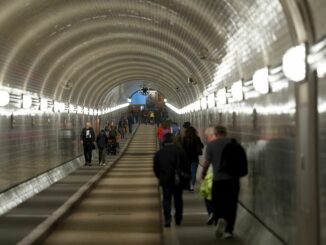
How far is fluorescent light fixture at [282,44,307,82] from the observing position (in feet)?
24.5

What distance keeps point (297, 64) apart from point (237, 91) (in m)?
5.89

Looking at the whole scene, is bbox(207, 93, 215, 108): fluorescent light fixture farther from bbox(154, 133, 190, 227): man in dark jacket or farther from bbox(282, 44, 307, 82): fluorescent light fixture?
bbox(282, 44, 307, 82): fluorescent light fixture

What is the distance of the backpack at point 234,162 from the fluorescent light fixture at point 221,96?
5.42m

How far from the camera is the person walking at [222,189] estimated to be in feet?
35.0

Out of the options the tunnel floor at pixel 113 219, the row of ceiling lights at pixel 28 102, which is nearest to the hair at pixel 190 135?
the tunnel floor at pixel 113 219

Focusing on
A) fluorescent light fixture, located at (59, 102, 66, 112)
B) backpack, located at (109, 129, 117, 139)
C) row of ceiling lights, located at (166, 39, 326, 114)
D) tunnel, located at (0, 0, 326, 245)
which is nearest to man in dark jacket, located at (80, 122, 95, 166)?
tunnel, located at (0, 0, 326, 245)

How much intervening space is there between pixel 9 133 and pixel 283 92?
8798mm

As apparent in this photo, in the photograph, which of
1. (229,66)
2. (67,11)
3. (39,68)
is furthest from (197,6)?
(39,68)

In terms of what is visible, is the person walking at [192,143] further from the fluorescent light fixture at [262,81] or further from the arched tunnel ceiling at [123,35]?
the fluorescent light fixture at [262,81]

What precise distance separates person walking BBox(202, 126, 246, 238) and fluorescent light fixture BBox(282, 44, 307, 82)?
3260 millimetres

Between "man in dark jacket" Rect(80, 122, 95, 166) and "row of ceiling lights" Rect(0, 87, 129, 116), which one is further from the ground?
"row of ceiling lights" Rect(0, 87, 129, 116)

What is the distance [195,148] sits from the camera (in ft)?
56.1

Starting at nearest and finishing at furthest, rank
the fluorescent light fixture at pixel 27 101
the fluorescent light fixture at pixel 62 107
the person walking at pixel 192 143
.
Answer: the person walking at pixel 192 143 → the fluorescent light fixture at pixel 27 101 → the fluorescent light fixture at pixel 62 107

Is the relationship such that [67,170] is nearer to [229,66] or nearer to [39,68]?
[39,68]
